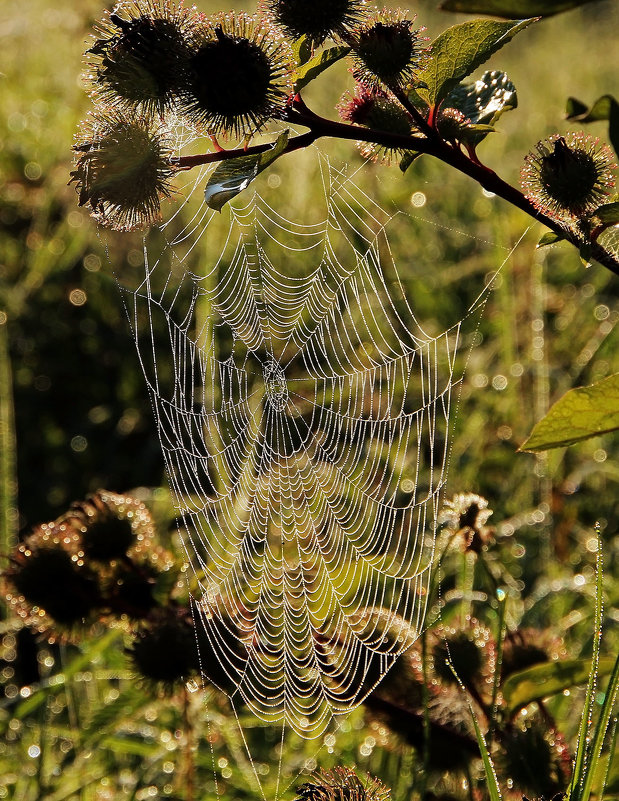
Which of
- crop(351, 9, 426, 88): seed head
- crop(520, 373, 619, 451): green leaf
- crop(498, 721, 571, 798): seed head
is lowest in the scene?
crop(498, 721, 571, 798): seed head

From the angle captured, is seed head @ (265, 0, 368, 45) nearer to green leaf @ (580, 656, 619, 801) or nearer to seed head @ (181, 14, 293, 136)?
seed head @ (181, 14, 293, 136)

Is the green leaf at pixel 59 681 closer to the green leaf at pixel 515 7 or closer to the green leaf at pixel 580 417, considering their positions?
the green leaf at pixel 580 417

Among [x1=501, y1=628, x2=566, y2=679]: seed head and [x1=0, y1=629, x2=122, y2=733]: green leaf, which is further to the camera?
[x1=0, y1=629, x2=122, y2=733]: green leaf

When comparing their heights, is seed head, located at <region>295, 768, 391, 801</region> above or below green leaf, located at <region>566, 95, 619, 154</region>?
below

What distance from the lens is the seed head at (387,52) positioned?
1.05m

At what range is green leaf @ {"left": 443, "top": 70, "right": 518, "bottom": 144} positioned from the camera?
111 centimetres

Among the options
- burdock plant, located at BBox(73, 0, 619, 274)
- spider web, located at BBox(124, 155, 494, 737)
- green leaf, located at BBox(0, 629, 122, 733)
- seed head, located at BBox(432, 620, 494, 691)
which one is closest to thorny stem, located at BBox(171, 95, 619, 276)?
burdock plant, located at BBox(73, 0, 619, 274)

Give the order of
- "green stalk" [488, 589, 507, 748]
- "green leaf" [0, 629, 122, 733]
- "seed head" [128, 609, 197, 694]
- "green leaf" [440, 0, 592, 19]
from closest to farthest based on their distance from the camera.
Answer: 1. "green leaf" [440, 0, 592, 19]
2. "green stalk" [488, 589, 507, 748]
3. "seed head" [128, 609, 197, 694]
4. "green leaf" [0, 629, 122, 733]

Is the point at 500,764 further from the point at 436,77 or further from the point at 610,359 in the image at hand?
the point at 610,359

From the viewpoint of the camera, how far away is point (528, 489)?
8.13 ft

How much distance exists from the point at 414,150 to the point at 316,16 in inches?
7.6

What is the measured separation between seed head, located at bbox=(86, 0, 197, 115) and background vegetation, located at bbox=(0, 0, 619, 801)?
810 millimetres

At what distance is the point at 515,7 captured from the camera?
2.59 feet

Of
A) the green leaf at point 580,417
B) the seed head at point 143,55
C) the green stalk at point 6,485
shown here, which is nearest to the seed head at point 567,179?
the green leaf at point 580,417
